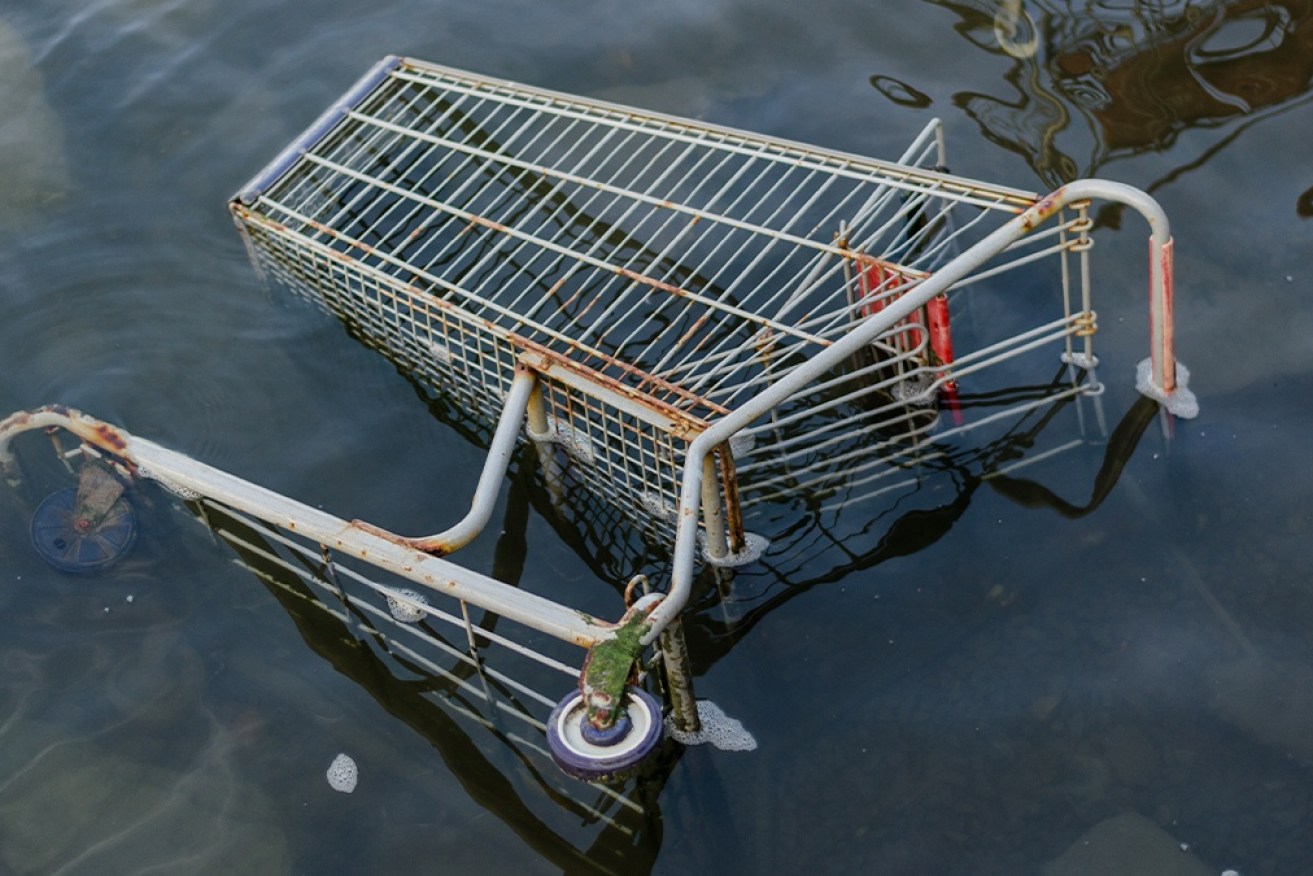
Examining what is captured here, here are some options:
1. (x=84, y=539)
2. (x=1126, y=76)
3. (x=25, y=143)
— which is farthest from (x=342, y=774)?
(x=1126, y=76)

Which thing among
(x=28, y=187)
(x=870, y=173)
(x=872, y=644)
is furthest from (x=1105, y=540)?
(x=28, y=187)

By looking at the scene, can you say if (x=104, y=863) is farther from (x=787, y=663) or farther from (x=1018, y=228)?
(x=1018, y=228)

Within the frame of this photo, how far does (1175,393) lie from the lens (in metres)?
5.36

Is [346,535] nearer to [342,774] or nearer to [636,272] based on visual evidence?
[342,774]

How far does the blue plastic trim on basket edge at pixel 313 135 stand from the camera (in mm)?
5930

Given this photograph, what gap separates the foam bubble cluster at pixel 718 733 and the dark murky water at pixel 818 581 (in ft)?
0.13

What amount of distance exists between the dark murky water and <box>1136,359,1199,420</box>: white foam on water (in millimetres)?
57

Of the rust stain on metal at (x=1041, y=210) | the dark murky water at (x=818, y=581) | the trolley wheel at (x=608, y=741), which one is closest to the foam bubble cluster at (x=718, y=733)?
the dark murky water at (x=818, y=581)

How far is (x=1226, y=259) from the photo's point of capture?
5875 mm

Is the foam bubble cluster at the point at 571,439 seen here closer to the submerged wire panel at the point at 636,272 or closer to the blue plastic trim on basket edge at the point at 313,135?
the submerged wire panel at the point at 636,272

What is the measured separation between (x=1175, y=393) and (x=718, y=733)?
2.16 metres

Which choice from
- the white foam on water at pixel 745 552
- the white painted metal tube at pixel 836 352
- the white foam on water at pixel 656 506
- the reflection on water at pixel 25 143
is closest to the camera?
the white painted metal tube at pixel 836 352

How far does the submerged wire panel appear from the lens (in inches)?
195

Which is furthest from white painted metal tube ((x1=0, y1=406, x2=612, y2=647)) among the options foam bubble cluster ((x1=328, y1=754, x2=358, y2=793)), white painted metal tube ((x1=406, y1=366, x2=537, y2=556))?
foam bubble cluster ((x1=328, y1=754, x2=358, y2=793))
